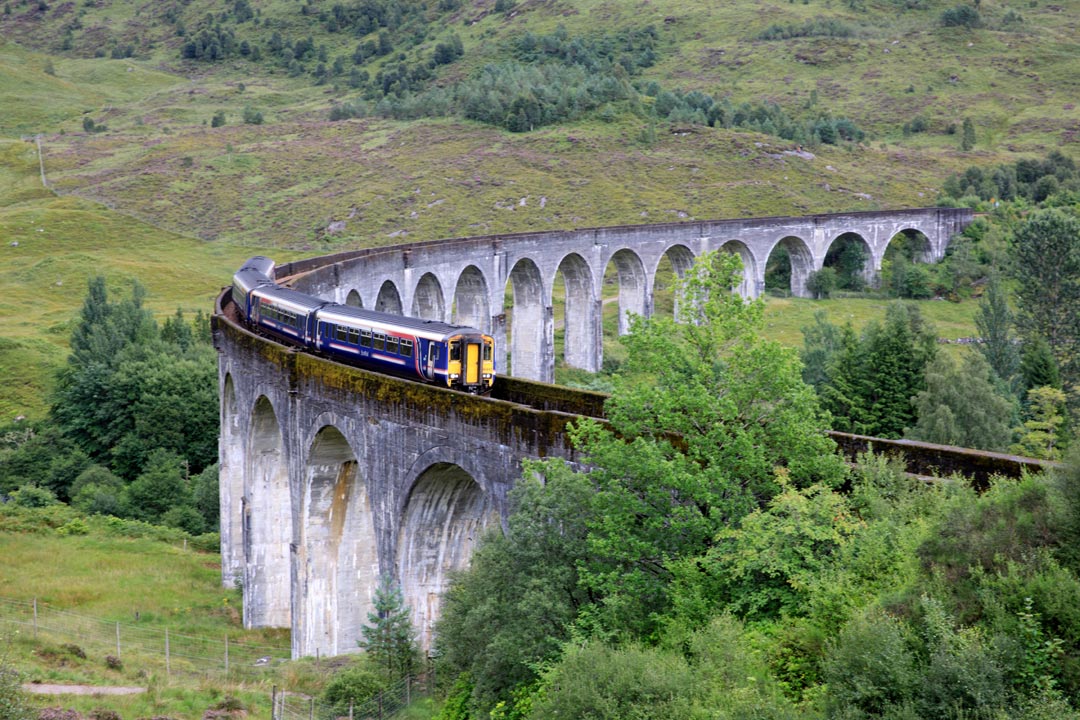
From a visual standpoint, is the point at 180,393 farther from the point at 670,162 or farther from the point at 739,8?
the point at 739,8

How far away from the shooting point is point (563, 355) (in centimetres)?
7712

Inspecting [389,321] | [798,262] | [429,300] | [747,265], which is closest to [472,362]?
[389,321]

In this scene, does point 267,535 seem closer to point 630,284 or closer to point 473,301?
point 473,301

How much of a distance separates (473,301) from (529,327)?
21.3 ft

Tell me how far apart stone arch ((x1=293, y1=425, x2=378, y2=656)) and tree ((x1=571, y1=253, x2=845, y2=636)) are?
12230mm

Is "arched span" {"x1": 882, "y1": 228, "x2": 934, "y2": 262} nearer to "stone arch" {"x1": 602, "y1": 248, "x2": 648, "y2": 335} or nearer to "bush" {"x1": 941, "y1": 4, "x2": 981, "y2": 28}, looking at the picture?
"stone arch" {"x1": 602, "y1": 248, "x2": 648, "y2": 335}

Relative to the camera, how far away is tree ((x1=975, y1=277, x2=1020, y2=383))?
53.6 m

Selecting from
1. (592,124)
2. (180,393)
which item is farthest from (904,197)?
(180,393)

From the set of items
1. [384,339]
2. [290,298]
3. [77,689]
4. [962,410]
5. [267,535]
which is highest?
[290,298]

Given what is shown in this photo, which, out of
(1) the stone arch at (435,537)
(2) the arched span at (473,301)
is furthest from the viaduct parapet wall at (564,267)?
(1) the stone arch at (435,537)

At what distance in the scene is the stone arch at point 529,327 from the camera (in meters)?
70.6

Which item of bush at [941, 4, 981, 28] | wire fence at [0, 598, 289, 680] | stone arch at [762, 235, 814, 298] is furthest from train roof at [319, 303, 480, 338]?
bush at [941, 4, 981, 28]

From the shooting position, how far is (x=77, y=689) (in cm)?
2377

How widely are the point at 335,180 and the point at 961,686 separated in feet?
359
